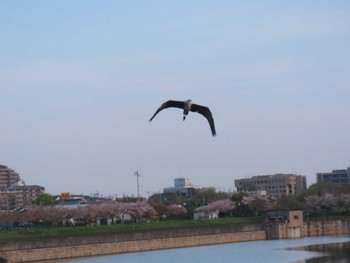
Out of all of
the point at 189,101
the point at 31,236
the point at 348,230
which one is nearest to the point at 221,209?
the point at 348,230

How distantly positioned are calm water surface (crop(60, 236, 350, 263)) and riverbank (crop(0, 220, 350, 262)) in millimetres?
1333

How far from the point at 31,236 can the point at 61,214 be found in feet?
68.4

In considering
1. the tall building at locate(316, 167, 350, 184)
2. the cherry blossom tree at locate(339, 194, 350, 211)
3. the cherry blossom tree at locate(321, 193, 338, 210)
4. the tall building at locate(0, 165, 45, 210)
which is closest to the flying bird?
A: the cherry blossom tree at locate(339, 194, 350, 211)

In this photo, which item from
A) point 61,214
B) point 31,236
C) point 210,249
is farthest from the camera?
point 61,214

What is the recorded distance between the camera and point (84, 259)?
53656 millimetres

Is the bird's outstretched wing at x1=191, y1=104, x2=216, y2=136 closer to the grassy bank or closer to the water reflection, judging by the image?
the water reflection

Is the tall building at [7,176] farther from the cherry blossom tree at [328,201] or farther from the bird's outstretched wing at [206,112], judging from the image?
the bird's outstretched wing at [206,112]

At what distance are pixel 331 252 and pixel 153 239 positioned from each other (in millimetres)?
14407

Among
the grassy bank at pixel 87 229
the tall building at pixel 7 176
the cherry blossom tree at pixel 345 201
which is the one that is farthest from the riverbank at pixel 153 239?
the tall building at pixel 7 176

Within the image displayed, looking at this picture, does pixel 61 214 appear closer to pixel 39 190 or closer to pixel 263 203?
pixel 263 203

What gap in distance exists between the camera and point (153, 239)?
204 ft

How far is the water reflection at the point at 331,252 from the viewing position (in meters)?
46.4

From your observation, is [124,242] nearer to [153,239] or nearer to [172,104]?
[153,239]

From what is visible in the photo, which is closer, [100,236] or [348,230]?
[100,236]
